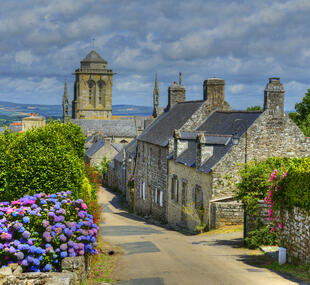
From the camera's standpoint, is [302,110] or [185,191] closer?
[185,191]

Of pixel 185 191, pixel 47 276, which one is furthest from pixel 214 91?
pixel 47 276

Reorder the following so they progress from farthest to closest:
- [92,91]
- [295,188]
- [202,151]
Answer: [92,91], [202,151], [295,188]

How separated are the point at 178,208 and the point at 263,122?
807cm

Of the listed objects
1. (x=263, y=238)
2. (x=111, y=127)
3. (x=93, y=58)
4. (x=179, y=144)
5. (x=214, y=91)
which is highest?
(x=93, y=58)

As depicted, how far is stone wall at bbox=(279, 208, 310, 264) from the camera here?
14375 mm

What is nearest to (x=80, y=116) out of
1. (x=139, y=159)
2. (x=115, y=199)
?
(x=115, y=199)

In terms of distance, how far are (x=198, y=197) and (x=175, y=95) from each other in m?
16.6

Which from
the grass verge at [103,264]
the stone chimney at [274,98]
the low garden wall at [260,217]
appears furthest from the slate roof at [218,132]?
the grass verge at [103,264]

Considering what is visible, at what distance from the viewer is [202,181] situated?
91.6ft

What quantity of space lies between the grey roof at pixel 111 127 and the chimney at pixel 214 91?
76.1 m

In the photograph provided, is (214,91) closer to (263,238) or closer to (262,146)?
(262,146)

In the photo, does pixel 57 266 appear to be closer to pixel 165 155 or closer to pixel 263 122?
pixel 263 122

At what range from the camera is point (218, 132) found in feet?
103

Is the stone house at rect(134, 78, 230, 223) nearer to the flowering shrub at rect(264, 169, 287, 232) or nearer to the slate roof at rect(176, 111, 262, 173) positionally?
the slate roof at rect(176, 111, 262, 173)
